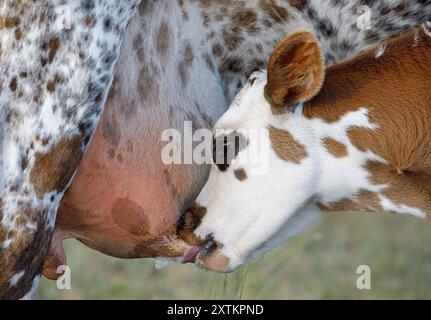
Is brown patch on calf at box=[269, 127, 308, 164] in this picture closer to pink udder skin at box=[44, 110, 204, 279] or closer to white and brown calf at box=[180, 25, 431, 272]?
white and brown calf at box=[180, 25, 431, 272]

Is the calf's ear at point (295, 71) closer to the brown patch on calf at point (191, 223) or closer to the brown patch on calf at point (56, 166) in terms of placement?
the brown patch on calf at point (191, 223)

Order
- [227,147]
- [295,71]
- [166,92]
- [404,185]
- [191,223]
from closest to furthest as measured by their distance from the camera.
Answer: [295,71], [404,185], [227,147], [191,223], [166,92]

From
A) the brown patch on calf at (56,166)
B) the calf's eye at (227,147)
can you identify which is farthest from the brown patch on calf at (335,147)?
the brown patch on calf at (56,166)

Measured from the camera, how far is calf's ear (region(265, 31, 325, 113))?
410 cm

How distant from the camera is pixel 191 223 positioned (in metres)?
4.55

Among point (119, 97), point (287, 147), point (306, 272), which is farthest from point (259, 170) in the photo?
point (306, 272)

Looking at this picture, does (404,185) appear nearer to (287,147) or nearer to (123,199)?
(287,147)

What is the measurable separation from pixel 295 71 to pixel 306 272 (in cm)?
328

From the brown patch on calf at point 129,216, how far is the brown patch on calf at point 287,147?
60 cm

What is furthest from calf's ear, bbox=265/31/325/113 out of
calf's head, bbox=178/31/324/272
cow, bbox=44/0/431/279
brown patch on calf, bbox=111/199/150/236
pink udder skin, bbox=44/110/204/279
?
brown patch on calf, bbox=111/199/150/236

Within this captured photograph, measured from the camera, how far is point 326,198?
14.4 ft

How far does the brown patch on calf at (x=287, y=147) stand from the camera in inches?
170
